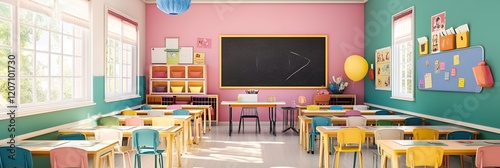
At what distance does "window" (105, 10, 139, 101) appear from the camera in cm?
870

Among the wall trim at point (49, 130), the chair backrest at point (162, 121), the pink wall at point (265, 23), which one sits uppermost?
the pink wall at point (265, 23)

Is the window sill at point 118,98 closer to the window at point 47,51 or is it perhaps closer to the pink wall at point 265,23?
the window at point 47,51

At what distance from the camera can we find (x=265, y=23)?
11.7 m

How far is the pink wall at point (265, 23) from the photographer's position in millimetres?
11711

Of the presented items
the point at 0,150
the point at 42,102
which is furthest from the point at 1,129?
the point at 42,102

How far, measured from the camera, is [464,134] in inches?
221

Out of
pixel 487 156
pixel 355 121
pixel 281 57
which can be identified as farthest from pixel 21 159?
pixel 281 57

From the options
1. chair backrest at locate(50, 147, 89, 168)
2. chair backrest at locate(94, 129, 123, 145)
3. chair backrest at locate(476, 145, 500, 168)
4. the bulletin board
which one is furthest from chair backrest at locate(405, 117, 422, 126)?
chair backrest at locate(50, 147, 89, 168)

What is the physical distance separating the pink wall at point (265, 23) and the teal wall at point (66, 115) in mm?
2753

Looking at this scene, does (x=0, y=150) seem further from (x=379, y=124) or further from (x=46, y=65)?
(x=379, y=124)

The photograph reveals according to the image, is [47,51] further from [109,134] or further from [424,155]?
[424,155]

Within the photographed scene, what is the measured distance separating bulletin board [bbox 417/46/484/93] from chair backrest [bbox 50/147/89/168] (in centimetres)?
537

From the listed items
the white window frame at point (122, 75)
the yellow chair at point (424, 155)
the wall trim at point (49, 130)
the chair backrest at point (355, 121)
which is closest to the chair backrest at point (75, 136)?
the wall trim at point (49, 130)

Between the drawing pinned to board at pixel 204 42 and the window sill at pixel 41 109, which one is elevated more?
the drawing pinned to board at pixel 204 42
